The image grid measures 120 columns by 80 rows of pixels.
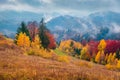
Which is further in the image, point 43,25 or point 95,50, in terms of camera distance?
point 95,50

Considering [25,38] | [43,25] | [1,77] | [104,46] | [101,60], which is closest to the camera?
[1,77]

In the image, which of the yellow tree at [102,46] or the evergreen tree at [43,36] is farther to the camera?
the yellow tree at [102,46]

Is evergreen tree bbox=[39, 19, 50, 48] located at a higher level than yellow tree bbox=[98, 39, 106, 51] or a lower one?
higher

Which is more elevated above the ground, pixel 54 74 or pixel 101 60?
pixel 54 74

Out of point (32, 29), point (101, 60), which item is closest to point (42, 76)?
point (32, 29)

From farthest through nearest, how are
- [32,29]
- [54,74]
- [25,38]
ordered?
[32,29] < [25,38] < [54,74]

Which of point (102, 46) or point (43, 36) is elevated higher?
point (43, 36)

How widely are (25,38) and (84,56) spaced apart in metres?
55.7

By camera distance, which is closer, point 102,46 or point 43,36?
point 43,36

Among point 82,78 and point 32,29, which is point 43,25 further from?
point 82,78

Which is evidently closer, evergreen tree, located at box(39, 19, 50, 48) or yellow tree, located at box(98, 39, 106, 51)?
evergreen tree, located at box(39, 19, 50, 48)

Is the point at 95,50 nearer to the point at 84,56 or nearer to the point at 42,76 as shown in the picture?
the point at 84,56

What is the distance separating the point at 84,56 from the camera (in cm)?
13438

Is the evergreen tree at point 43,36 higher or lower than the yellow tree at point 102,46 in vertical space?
higher
